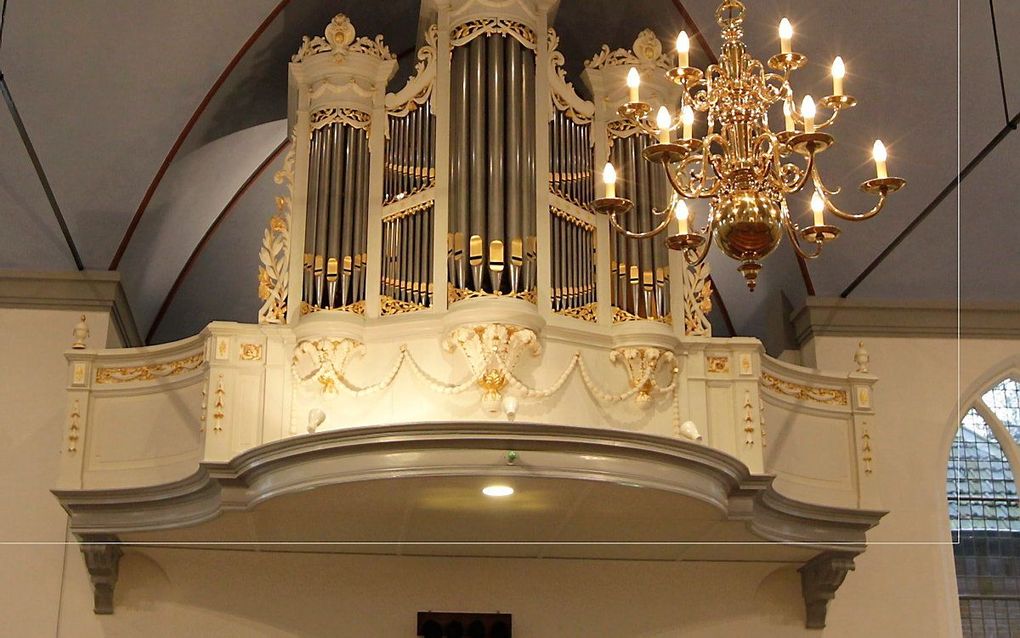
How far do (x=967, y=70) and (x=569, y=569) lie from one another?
5223 mm

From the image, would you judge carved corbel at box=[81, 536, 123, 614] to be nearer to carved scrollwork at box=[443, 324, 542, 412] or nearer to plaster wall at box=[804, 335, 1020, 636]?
carved scrollwork at box=[443, 324, 542, 412]

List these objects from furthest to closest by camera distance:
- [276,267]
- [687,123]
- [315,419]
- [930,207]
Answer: [930,207]
[276,267]
[315,419]
[687,123]

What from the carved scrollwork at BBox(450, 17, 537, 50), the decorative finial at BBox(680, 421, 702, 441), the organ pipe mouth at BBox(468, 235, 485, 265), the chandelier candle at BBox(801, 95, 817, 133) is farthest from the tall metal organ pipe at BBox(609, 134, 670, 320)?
the chandelier candle at BBox(801, 95, 817, 133)

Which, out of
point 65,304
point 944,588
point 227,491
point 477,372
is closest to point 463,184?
point 477,372

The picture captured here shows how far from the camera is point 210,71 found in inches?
477

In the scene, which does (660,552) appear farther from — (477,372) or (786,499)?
(477,372)

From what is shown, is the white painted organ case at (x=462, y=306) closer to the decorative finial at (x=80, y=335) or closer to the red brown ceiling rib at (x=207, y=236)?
the decorative finial at (x=80, y=335)

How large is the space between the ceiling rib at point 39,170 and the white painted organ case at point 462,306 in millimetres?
1403

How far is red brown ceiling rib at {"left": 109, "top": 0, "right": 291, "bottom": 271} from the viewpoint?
1211 cm

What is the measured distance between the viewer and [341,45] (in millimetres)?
10906

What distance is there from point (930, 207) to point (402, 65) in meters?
5.24

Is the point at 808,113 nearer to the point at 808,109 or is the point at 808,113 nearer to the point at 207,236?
the point at 808,109

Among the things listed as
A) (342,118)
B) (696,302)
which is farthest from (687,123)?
(342,118)

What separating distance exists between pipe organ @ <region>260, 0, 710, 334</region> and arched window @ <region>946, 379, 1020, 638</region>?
3.77 metres
